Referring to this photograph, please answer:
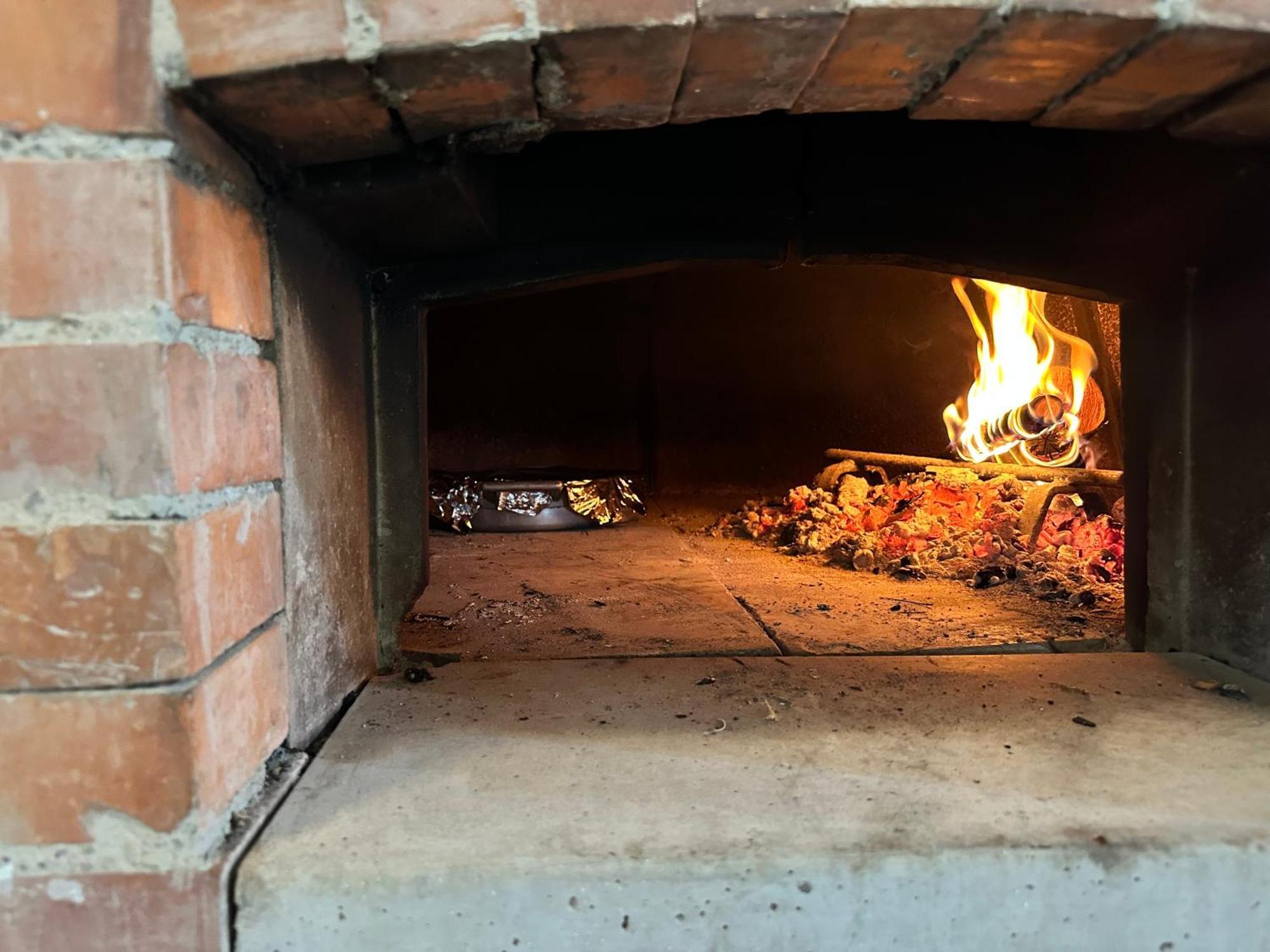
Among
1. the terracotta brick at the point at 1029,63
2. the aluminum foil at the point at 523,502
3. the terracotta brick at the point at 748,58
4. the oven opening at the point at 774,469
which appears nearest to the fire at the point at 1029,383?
the oven opening at the point at 774,469

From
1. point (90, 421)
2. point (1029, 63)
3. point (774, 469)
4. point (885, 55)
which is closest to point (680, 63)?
point (885, 55)

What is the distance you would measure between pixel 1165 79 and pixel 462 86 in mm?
588

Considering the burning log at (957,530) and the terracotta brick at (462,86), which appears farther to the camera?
the burning log at (957,530)

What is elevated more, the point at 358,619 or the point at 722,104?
the point at 722,104

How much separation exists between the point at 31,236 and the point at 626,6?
0.46m

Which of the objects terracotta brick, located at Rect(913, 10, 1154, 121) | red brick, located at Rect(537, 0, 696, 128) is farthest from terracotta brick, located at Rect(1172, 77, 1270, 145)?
red brick, located at Rect(537, 0, 696, 128)

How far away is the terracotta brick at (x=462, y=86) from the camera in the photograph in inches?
23.3

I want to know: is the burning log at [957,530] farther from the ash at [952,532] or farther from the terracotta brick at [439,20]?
the terracotta brick at [439,20]

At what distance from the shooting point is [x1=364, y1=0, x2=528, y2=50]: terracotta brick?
57cm

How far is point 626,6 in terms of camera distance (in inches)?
22.6

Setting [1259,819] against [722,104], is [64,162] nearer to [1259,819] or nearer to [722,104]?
[722,104]

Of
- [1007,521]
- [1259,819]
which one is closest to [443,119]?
[1259,819]

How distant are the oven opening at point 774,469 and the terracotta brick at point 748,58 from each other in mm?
466

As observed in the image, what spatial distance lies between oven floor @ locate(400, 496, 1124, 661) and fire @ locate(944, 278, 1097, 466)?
28.1 inches
